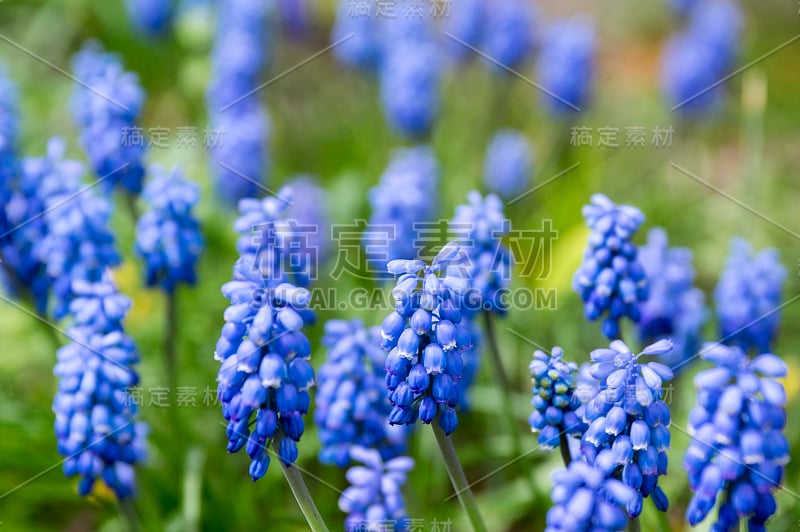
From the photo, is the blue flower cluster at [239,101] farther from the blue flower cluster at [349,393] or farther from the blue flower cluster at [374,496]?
the blue flower cluster at [374,496]

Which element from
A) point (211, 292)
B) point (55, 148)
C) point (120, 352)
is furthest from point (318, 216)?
point (120, 352)

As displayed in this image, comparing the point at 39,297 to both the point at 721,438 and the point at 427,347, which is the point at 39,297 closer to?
the point at 427,347

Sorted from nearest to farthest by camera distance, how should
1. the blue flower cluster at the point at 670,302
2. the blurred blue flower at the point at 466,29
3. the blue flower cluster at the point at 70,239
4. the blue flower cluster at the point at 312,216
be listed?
1. the blue flower cluster at the point at 70,239
2. the blue flower cluster at the point at 670,302
3. the blue flower cluster at the point at 312,216
4. the blurred blue flower at the point at 466,29

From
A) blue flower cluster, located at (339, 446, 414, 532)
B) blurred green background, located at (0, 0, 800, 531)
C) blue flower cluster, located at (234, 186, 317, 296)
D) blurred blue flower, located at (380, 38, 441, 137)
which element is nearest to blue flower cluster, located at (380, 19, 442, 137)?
blurred blue flower, located at (380, 38, 441, 137)

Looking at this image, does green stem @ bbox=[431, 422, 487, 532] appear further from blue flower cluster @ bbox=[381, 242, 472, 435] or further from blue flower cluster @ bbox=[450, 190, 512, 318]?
blue flower cluster @ bbox=[450, 190, 512, 318]

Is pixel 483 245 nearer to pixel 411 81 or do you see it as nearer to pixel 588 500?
pixel 588 500

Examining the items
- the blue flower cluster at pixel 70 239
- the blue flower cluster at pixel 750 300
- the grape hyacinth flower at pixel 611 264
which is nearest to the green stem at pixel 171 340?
the blue flower cluster at pixel 70 239
